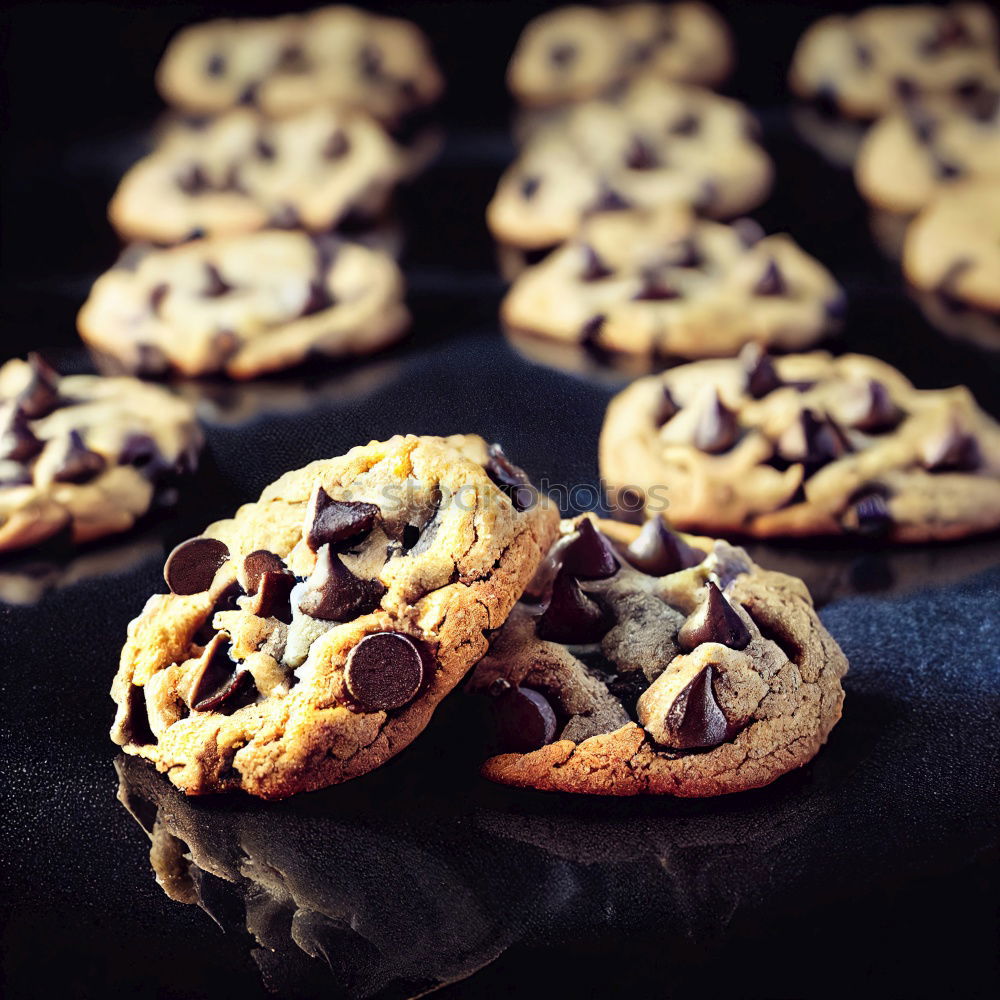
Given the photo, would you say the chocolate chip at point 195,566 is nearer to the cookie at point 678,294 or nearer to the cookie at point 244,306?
the cookie at point 244,306

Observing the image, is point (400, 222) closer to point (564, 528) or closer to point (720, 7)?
point (720, 7)

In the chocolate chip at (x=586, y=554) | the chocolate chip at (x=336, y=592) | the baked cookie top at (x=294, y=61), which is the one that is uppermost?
the baked cookie top at (x=294, y=61)

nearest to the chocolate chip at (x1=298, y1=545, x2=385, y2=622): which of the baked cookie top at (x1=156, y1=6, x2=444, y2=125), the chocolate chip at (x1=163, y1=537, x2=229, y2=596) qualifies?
the chocolate chip at (x1=163, y1=537, x2=229, y2=596)

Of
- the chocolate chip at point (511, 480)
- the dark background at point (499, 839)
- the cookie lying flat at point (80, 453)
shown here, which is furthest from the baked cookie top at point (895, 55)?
the chocolate chip at point (511, 480)

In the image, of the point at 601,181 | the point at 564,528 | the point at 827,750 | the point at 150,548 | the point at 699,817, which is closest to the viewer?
the point at 699,817

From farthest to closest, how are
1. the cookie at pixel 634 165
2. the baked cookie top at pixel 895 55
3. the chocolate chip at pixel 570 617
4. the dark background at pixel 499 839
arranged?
the baked cookie top at pixel 895 55, the cookie at pixel 634 165, the chocolate chip at pixel 570 617, the dark background at pixel 499 839

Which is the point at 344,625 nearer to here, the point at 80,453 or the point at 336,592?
the point at 336,592

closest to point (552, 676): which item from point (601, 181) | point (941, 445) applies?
point (941, 445)
